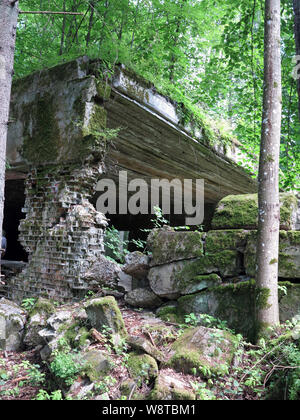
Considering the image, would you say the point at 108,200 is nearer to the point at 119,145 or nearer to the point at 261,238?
the point at 119,145

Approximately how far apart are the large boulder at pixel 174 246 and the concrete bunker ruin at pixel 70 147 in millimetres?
1093

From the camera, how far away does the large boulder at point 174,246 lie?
4.14 m

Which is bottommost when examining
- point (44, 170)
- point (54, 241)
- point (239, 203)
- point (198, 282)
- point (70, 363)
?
point (70, 363)

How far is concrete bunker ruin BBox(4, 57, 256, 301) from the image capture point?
195 inches

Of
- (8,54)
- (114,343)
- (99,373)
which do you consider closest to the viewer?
(99,373)

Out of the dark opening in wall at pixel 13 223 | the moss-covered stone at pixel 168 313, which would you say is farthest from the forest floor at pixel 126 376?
the dark opening in wall at pixel 13 223

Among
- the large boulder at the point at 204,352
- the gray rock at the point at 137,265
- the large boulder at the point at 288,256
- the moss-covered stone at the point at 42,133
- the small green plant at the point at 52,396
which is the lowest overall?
the small green plant at the point at 52,396

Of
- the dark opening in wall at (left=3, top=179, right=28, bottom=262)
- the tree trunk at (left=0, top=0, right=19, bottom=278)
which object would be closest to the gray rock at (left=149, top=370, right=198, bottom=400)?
the tree trunk at (left=0, top=0, right=19, bottom=278)

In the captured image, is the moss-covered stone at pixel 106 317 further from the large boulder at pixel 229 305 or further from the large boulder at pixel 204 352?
the large boulder at pixel 229 305

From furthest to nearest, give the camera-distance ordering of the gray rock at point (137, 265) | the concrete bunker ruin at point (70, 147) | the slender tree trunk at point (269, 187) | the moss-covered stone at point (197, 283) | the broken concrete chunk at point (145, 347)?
the concrete bunker ruin at point (70, 147) → the gray rock at point (137, 265) → the moss-covered stone at point (197, 283) → the slender tree trunk at point (269, 187) → the broken concrete chunk at point (145, 347)

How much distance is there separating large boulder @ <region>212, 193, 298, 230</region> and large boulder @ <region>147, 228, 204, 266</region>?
1.14 ft

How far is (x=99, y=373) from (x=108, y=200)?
757cm
